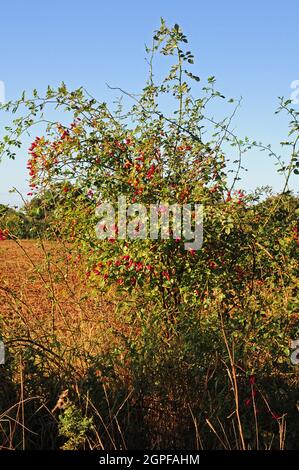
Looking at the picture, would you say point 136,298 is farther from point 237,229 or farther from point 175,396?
point 175,396

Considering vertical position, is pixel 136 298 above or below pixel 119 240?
below

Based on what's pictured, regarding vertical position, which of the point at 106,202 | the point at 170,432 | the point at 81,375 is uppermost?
the point at 106,202

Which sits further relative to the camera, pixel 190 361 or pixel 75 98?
pixel 75 98

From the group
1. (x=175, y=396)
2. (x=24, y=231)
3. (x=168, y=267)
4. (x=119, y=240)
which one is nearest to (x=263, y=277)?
(x=168, y=267)

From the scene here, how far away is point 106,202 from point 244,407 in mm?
2221

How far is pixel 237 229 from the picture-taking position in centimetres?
489

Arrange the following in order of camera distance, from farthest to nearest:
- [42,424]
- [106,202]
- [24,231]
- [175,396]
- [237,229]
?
[24,231]
[106,202]
[237,229]
[175,396]
[42,424]

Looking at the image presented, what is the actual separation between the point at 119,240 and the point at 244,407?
5.85 feet

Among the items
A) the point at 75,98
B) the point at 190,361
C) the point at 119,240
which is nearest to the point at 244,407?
the point at 190,361

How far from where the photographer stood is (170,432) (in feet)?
11.6

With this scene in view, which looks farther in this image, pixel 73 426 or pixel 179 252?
pixel 179 252

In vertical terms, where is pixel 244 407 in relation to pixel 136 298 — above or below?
below

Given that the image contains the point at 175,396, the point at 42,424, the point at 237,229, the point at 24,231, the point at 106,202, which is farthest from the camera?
the point at 24,231

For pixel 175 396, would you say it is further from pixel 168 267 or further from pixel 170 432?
pixel 168 267
